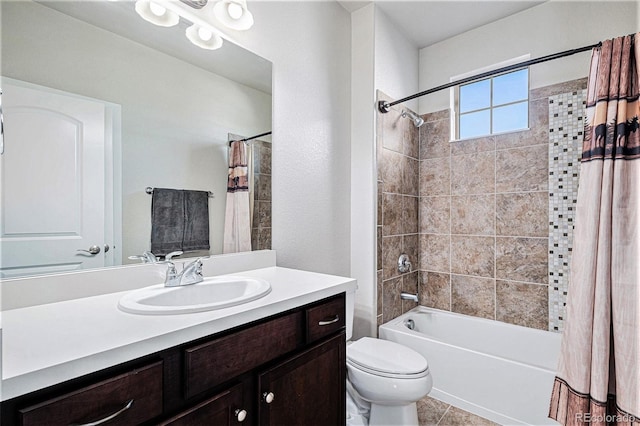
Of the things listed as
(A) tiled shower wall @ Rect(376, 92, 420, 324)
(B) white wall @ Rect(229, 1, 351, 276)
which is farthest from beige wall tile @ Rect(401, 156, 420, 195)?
(B) white wall @ Rect(229, 1, 351, 276)

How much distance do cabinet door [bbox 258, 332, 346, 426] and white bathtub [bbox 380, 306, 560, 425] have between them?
983mm

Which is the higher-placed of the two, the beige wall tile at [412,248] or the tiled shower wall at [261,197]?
the tiled shower wall at [261,197]

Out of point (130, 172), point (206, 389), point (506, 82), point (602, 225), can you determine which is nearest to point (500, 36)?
point (506, 82)

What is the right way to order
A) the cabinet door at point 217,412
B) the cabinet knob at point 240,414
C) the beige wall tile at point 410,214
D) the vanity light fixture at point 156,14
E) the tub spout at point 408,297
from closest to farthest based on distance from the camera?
the cabinet door at point 217,412 < the cabinet knob at point 240,414 < the vanity light fixture at point 156,14 < the tub spout at point 408,297 < the beige wall tile at point 410,214

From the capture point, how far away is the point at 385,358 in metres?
1.63

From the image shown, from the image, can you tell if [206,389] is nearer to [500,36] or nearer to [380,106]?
[380,106]

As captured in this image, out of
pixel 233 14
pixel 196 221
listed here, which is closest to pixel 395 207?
pixel 196 221

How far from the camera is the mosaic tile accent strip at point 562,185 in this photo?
2.00m

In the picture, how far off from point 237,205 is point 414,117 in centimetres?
158

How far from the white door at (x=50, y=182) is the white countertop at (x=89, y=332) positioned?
0.54 ft

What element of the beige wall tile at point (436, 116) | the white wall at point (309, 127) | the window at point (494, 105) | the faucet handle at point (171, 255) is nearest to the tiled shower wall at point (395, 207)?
the beige wall tile at point (436, 116)

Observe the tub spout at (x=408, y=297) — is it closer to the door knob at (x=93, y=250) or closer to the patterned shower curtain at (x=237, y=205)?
the patterned shower curtain at (x=237, y=205)

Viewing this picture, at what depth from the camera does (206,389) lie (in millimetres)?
780

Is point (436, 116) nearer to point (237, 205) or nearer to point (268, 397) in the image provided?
point (237, 205)
